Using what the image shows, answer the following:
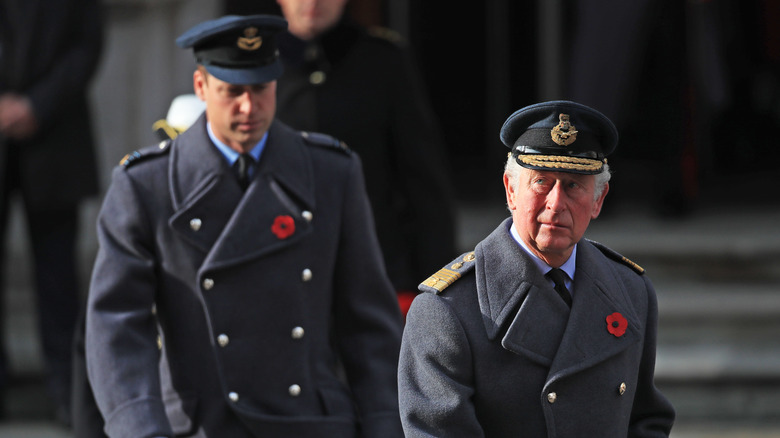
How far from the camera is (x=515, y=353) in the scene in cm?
281

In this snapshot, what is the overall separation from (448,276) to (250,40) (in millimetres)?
1048

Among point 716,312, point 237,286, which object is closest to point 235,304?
point 237,286

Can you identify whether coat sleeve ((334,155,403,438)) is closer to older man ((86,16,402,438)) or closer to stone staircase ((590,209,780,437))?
older man ((86,16,402,438))

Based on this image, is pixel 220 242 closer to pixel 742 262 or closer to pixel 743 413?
pixel 743 413

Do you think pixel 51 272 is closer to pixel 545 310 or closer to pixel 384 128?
pixel 384 128

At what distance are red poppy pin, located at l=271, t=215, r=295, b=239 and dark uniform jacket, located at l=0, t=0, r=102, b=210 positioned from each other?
2730 millimetres

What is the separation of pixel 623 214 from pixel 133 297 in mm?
5285

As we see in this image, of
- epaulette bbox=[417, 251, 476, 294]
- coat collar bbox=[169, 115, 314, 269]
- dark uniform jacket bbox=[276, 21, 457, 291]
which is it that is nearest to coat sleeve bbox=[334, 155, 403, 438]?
coat collar bbox=[169, 115, 314, 269]

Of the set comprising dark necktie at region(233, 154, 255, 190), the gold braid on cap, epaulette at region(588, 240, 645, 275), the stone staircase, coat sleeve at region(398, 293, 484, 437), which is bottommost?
the stone staircase

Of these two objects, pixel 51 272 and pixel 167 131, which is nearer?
pixel 167 131

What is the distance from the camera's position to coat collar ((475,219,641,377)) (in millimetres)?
2824

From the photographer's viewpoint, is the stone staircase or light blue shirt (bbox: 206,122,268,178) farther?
the stone staircase

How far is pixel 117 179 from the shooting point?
3559mm

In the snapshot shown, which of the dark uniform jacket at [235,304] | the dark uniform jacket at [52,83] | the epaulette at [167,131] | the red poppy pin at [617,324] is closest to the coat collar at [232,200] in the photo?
the dark uniform jacket at [235,304]
